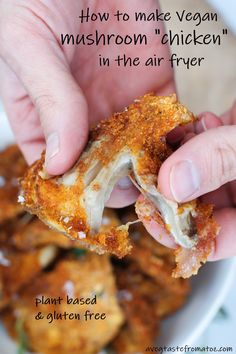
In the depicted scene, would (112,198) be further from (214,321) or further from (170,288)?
(214,321)

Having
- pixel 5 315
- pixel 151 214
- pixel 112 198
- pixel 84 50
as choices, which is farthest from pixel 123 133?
pixel 5 315

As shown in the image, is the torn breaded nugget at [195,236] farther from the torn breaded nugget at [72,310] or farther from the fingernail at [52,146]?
the torn breaded nugget at [72,310]

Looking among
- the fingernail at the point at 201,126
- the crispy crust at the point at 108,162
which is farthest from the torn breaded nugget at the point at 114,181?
the fingernail at the point at 201,126

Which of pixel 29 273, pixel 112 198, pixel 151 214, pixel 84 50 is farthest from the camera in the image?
pixel 29 273

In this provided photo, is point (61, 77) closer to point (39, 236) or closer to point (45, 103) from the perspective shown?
point (45, 103)

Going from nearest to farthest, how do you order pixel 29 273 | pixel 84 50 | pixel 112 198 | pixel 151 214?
pixel 151 214 → pixel 112 198 → pixel 84 50 → pixel 29 273

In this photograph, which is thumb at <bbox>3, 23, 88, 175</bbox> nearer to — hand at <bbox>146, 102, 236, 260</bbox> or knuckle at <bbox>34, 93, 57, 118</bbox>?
knuckle at <bbox>34, 93, 57, 118</bbox>

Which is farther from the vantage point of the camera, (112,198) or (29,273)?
(29,273)

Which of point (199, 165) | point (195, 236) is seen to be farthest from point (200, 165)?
point (195, 236)
